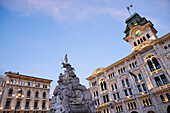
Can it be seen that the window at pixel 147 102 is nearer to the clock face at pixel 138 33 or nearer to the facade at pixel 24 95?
the clock face at pixel 138 33

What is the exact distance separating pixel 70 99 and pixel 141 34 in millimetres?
30419

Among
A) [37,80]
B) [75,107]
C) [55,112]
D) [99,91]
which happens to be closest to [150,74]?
[99,91]

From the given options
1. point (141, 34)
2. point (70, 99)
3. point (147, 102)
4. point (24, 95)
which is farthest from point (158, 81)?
point (24, 95)

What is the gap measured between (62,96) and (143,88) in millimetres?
23832

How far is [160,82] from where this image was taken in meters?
25.8

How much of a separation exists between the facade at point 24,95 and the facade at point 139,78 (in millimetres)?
18184

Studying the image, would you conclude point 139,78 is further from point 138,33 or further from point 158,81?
point 138,33

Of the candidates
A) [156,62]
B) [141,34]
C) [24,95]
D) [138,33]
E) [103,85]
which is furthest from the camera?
[103,85]

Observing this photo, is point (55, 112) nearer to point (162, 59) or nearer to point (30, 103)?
point (162, 59)

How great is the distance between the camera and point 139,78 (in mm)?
29516

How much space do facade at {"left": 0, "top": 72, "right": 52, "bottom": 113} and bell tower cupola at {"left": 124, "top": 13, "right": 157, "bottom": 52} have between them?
33771 mm

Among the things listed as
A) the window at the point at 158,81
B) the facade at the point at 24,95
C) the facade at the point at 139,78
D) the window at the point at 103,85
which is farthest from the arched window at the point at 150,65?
the facade at the point at 24,95

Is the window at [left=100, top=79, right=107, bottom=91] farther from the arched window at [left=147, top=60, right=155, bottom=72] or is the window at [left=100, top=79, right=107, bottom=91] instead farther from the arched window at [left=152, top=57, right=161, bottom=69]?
the arched window at [left=152, top=57, right=161, bottom=69]

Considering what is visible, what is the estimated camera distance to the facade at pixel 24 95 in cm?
3206
